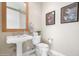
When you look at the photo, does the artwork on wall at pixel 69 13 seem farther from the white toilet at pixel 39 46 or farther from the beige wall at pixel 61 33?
the white toilet at pixel 39 46

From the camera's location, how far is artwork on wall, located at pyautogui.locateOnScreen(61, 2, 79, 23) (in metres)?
1.40

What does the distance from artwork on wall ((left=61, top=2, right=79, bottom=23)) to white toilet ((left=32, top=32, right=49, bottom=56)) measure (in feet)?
1.29

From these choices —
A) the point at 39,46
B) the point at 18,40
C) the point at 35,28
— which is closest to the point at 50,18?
the point at 35,28

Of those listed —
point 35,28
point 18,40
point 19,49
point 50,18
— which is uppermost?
point 50,18

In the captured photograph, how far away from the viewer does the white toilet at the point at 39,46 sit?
1.53 metres

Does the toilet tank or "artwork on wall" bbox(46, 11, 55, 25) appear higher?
"artwork on wall" bbox(46, 11, 55, 25)

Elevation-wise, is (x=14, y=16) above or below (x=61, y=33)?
above

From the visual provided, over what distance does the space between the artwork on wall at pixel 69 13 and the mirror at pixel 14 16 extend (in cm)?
49

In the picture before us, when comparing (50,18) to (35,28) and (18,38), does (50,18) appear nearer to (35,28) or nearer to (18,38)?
(35,28)

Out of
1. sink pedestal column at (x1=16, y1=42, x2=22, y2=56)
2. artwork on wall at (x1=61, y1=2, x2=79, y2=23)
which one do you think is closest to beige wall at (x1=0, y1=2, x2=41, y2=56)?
sink pedestal column at (x1=16, y1=42, x2=22, y2=56)

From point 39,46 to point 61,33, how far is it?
0.34 meters

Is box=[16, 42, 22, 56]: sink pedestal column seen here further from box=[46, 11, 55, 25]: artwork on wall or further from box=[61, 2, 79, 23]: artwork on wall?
box=[61, 2, 79, 23]: artwork on wall

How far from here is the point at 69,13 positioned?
147 cm

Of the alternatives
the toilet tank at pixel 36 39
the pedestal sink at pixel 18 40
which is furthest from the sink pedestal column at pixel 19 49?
the toilet tank at pixel 36 39
